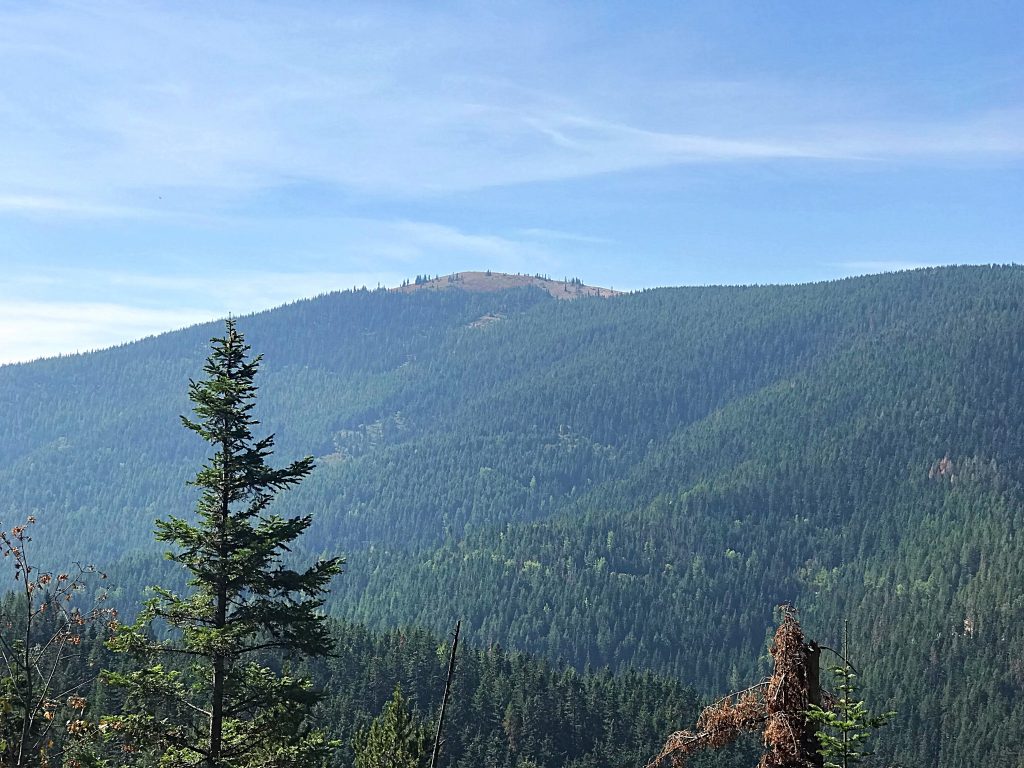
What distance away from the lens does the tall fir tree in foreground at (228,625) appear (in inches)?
→ 1019

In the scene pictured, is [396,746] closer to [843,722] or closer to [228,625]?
[228,625]

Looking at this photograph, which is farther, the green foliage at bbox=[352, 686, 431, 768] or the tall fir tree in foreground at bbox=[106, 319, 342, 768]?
the green foliage at bbox=[352, 686, 431, 768]

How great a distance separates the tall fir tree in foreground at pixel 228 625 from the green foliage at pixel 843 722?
44.9 feet

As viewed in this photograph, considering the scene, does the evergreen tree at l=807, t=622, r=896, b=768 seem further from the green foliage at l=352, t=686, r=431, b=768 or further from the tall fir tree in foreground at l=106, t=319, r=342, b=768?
the green foliage at l=352, t=686, r=431, b=768

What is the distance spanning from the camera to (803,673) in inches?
640

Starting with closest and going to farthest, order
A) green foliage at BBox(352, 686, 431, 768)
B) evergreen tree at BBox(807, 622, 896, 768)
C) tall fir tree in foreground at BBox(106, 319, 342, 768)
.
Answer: evergreen tree at BBox(807, 622, 896, 768) < tall fir tree in foreground at BBox(106, 319, 342, 768) < green foliage at BBox(352, 686, 431, 768)

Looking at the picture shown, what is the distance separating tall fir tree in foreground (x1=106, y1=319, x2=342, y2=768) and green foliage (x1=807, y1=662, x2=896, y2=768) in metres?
13.7

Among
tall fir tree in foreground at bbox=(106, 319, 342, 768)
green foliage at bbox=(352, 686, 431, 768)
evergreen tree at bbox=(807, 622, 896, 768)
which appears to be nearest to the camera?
evergreen tree at bbox=(807, 622, 896, 768)

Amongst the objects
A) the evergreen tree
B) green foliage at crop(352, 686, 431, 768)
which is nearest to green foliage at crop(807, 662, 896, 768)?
the evergreen tree

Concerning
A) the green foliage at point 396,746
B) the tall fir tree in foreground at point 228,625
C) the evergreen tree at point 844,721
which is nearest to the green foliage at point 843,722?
the evergreen tree at point 844,721

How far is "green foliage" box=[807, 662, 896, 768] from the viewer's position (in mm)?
15836

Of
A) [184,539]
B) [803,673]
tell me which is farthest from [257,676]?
[803,673]

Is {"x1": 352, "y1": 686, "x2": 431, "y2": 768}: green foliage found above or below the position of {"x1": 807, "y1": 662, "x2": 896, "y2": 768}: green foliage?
below

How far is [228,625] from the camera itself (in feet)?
86.4
